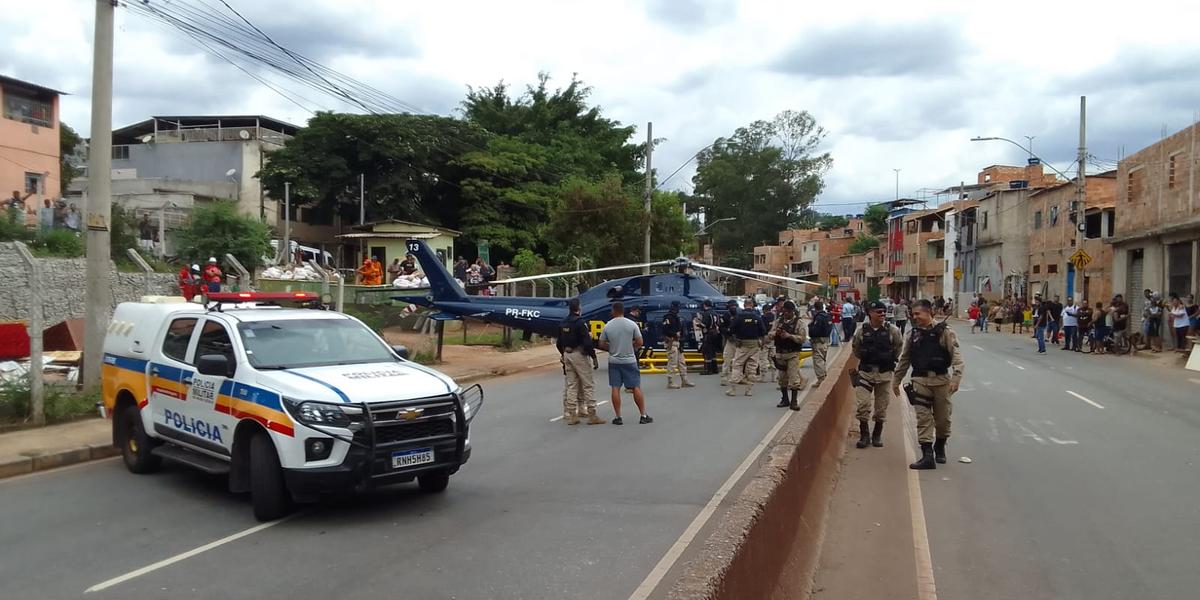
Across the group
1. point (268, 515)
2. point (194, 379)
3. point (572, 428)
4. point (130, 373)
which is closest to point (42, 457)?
point (130, 373)

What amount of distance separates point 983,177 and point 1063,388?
63.2 meters

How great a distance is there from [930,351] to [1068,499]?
6.89 ft

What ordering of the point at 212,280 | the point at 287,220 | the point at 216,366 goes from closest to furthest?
the point at 216,366 → the point at 212,280 → the point at 287,220

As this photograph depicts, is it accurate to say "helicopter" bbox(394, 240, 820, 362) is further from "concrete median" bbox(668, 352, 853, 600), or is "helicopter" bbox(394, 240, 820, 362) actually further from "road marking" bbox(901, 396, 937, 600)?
"concrete median" bbox(668, 352, 853, 600)

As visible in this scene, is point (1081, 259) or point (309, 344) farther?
point (1081, 259)

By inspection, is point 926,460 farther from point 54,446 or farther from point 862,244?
point 862,244

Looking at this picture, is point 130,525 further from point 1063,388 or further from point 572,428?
point 1063,388

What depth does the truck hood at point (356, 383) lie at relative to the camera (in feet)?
23.6

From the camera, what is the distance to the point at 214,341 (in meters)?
8.34

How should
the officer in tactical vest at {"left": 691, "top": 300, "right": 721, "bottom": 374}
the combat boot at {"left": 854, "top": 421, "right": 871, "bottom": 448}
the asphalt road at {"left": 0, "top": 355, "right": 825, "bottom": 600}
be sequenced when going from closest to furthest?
the asphalt road at {"left": 0, "top": 355, "right": 825, "bottom": 600} → the combat boot at {"left": 854, "top": 421, "right": 871, "bottom": 448} → the officer in tactical vest at {"left": 691, "top": 300, "right": 721, "bottom": 374}

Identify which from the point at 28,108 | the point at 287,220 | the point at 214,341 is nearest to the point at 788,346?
the point at 214,341

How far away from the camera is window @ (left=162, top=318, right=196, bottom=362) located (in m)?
8.71

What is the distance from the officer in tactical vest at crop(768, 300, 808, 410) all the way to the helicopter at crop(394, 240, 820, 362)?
264 inches

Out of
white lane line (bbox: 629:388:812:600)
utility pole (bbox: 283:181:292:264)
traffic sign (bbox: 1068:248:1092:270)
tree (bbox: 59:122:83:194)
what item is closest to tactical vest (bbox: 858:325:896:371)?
white lane line (bbox: 629:388:812:600)
